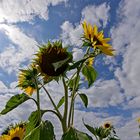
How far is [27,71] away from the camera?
202 centimetres

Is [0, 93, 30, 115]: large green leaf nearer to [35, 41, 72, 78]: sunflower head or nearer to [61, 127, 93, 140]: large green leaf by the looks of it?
[35, 41, 72, 78]: sunflower head

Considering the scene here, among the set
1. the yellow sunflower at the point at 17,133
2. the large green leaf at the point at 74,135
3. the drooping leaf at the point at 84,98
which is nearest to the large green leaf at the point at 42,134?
the large green leaf at the point at 74,135

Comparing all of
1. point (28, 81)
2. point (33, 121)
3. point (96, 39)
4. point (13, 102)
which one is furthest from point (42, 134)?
point (96, 39)

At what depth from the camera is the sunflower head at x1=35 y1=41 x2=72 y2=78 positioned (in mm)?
1972

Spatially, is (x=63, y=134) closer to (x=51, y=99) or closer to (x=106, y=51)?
(x=51, y=99)

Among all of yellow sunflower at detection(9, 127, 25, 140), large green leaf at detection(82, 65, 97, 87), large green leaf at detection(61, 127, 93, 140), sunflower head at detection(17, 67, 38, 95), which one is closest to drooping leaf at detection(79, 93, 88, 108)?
large green leaf at detection(82, 65, 97, 87)

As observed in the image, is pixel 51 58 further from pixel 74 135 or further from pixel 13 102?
pixel 74 135

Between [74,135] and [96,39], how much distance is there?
939mm

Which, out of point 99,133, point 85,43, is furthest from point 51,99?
point 99,133

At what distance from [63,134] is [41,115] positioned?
289 mm

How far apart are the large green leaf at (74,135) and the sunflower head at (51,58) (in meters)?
0.38

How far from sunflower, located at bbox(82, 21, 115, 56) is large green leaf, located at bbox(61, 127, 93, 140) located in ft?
2.12

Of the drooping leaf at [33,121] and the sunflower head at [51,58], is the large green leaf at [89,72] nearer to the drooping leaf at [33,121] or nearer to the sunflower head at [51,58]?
the sunflower head at [51,58]

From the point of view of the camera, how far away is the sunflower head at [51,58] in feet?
6.47
